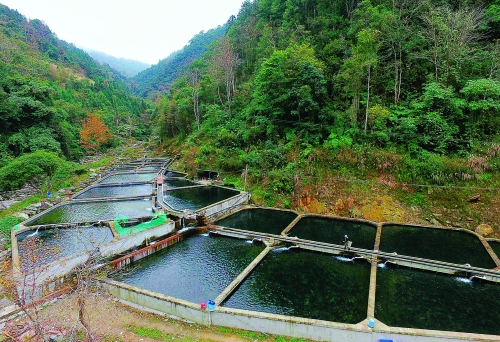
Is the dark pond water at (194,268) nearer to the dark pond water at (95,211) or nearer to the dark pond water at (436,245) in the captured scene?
the dark pond water at (95,211)

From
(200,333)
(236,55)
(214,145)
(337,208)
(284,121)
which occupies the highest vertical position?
(236,55)

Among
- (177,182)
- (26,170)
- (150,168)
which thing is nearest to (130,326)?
(26,170)

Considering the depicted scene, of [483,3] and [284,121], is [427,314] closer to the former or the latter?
[284,121]

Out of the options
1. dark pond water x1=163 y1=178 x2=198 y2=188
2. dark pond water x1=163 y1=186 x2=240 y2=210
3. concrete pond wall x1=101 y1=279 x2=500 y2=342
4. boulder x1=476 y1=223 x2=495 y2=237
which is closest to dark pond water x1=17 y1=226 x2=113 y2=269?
dark pond water x1=163 y1=186 x2=240 y2=210

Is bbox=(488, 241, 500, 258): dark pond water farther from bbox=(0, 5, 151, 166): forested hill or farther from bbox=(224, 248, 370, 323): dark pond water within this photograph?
bbox=(0, 5, 151, 166): forested hill

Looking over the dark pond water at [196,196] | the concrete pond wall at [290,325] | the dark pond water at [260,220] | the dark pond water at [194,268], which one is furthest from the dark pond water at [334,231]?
the dark pond water at [196,196]

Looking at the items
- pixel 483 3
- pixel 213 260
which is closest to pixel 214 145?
pixel 213 260
